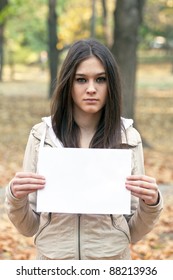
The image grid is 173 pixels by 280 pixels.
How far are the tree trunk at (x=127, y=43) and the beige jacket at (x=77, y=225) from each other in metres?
8.81

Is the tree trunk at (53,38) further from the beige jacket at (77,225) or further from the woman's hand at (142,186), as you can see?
the woman's hand at (142,186)

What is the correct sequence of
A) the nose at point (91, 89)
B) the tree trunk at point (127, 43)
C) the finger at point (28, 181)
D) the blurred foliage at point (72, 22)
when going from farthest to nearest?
the blurred foliage at point (72, 22)
the tree trunk at point (127, 43)
the nose at point (91, 89)
the finger at point (28, 181)

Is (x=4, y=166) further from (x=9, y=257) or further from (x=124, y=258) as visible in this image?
(x=124, y=258)

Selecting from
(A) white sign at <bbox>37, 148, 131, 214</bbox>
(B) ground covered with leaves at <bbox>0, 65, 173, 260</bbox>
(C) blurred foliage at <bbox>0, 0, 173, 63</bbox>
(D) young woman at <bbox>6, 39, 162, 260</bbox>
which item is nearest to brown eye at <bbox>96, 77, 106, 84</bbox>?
(D) young woman at <bbox>6, 39, 162, 260</bbox>

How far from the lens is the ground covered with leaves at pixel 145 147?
244 inches

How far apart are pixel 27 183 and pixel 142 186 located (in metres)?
0.46

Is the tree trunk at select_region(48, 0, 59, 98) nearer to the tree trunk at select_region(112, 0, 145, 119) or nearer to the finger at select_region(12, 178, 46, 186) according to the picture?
the tree trunk at select_region(112, 0, 145, 119)

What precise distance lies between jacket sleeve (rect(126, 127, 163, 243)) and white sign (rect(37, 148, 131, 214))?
141 mm

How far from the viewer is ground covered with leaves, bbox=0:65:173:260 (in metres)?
6.20

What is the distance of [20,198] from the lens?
2635mm

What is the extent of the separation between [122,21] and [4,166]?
343 cm

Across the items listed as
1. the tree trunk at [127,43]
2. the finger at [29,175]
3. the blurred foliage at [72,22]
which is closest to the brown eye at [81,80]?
the finger at [29,175]

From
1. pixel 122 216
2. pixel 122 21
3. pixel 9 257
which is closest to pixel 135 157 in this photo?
pixel 122 216

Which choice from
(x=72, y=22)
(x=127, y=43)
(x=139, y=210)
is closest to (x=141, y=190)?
(x=139, y=210)
